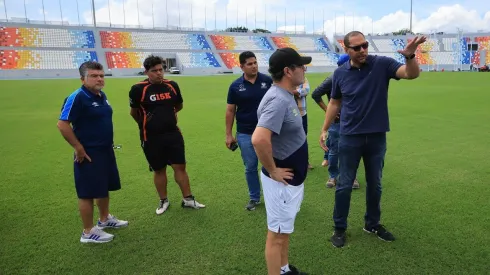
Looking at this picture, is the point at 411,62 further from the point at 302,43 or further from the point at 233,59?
the point at 302,43

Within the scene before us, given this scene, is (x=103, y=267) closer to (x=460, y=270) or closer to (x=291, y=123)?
(x=291, y=123)

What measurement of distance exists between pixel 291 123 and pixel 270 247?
931 mm

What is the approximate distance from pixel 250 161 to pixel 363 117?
1575 mm

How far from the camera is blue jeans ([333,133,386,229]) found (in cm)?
338

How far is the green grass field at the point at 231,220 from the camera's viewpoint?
318 centimetres

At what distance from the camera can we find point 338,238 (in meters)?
3.48

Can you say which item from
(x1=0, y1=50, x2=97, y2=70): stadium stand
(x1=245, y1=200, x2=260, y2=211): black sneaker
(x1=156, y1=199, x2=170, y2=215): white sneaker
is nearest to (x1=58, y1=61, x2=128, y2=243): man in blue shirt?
(x1=156, y1=199, x2=170, y2=215): white sneaker

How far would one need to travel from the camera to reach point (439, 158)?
631 centimetres

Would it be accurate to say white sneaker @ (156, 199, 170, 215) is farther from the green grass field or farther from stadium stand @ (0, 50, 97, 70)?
stadium stand @ (0, 50, 97, 70)

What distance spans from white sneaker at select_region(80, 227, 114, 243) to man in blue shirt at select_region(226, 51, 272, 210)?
64.9 inches

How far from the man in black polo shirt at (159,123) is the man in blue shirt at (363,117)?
5.99ft

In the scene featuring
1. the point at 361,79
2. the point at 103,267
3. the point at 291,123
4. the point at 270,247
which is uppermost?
the point at 361,79

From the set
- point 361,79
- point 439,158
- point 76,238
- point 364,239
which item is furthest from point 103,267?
point 439,158

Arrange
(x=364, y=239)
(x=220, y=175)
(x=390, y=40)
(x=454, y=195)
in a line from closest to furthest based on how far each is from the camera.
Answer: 1. (x=364, y=239)
2. (x=454, y=195)
3. (x=220, y=175)
4. (x=390, y=40)
